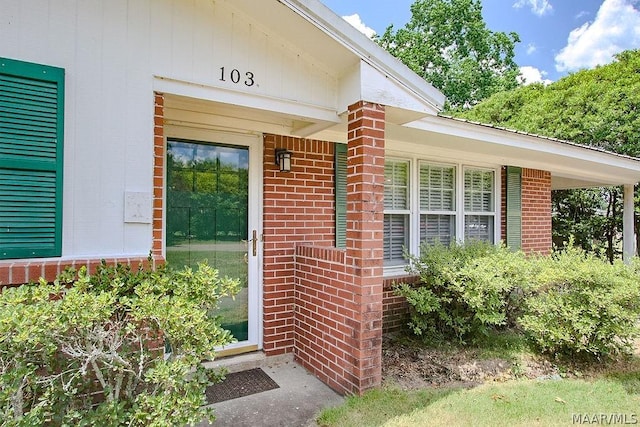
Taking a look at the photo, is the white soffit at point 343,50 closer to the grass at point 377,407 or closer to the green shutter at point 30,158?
the green shutter at point 30,158

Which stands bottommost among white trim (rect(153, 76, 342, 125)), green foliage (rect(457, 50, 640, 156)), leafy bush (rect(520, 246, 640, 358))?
leafy bush (rect(520, 246, 640, 358))

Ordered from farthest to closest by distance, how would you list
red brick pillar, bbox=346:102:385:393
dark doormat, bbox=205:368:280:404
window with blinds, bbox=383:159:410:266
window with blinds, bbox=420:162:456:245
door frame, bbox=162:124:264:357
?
1. window with blinds, bbox=420:162:456:245
2. window with blinds, bbox=383:159:410:266
3. door frame, bbox=162:124:264:357
4. dark doormat, bbox=205:368:280:404
5. red brick pillar, bbox=346:102:385:393

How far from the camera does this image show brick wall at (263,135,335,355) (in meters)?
4.29

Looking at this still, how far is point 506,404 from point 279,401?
2.05 meters

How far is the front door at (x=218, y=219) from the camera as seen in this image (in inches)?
156

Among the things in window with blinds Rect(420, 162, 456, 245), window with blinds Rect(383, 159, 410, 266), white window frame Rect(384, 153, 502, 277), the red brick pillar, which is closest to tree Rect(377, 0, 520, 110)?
white window frame Rect(384, 153, 502, 277)

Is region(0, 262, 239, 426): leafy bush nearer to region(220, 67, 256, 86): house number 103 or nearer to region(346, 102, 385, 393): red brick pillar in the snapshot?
region(346, 102, 385, 393): red brick pillar

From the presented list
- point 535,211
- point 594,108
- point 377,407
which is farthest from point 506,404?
point 594,108

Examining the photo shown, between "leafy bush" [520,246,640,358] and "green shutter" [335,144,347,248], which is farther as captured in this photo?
"green shutter" [335,144,347,248]

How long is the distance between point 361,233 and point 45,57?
2.70 metres

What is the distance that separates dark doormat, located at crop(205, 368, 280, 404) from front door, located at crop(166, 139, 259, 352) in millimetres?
361

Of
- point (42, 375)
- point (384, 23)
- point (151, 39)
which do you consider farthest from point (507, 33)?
point (42, 375)

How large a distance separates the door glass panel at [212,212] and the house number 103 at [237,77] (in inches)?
43.5

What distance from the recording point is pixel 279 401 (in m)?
3.41
